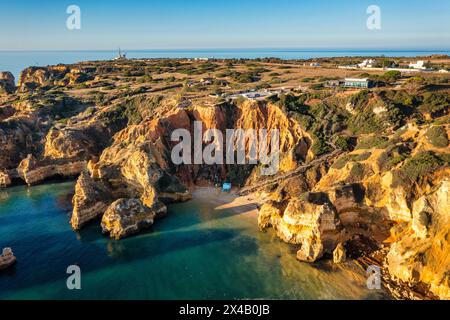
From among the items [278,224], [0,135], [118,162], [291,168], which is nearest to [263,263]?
[278,224]

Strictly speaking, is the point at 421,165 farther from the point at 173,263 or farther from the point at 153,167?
the point at 153,167

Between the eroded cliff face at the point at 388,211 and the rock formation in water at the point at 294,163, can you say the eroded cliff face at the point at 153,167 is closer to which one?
the rock formation in water at the point at 294,163

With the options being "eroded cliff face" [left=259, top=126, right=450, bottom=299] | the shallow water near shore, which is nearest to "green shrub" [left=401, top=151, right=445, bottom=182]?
"eroded cliff face" [left=259, top=126, right=450, bottom=299]

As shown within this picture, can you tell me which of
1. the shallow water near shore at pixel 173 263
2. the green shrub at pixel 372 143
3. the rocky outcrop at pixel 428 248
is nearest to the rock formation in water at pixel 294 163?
the rocky outcrop at pixel 428 248

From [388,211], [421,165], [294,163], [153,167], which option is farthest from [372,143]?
[153,167]

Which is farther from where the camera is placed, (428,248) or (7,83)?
(7,83)
